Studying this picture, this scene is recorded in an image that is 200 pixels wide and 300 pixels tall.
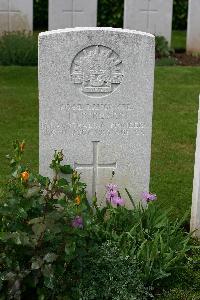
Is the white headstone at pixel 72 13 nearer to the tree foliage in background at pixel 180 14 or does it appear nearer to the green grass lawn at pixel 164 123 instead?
the green grass lawn at pixel 164 123

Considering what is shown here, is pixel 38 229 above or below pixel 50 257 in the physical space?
above

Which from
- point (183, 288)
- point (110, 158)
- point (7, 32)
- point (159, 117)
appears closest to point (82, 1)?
point (7, 32)

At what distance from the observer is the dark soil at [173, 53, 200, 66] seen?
41.0ft

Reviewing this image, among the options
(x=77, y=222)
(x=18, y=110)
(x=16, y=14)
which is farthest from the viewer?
(x=16, y=14)

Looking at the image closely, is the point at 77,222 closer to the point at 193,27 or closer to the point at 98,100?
the point at 98,100

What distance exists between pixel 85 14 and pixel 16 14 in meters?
1.13

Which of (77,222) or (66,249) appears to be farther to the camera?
(77,222)

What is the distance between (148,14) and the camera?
1285 cm

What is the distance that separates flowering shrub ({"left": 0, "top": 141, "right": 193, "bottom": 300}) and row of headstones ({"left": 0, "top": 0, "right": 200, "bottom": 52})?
7.79 meters

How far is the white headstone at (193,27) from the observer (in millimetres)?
12672

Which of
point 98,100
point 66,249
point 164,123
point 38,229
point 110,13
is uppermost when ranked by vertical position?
point 110,13

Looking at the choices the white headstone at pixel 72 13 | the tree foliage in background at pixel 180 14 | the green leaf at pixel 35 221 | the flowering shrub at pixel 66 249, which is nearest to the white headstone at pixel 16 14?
the white headstone at pixel 72 13

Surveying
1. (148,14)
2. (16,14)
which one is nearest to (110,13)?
(148,14)

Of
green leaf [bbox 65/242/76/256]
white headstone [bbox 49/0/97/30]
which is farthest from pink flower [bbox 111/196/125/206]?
white headstone [bbox 49/0/97/30]
